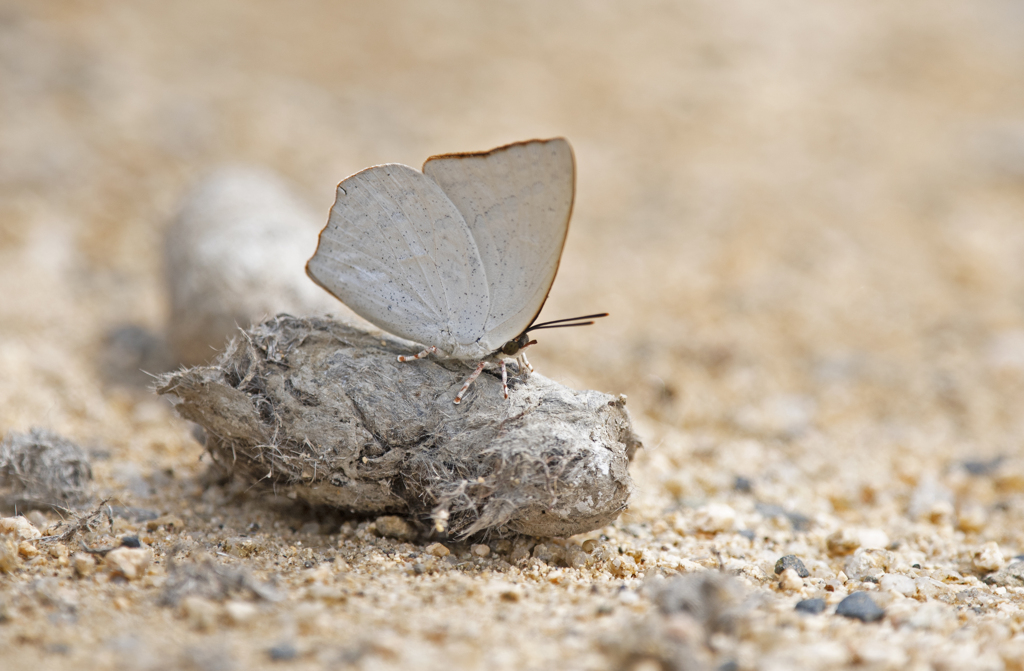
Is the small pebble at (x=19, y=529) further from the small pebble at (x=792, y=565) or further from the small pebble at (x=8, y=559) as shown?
the small pebble at (x=792, y=565)

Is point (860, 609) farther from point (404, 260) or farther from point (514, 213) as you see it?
point (404, 260)

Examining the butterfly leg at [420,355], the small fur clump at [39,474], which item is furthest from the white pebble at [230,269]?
the butterfly leg at [420,355]

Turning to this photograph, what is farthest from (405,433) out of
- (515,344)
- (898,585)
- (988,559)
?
(988,559)

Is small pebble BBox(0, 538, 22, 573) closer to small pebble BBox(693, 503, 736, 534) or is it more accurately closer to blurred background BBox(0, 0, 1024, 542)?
blurred background BBox(0, 0, 1024, 542)

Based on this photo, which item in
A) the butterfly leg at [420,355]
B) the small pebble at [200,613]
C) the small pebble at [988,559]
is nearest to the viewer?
the small pebble at [200,613]

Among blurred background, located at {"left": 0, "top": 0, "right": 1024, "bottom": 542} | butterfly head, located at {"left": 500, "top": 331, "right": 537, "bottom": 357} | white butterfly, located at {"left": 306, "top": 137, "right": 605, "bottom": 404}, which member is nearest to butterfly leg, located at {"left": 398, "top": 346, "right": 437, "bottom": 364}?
white butterfly, located at {"left": 306, "top": 137, "right": 605, "bottom": 404}

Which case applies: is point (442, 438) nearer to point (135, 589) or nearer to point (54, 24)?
point (135, 589)

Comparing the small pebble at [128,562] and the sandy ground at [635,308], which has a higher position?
the sandy ground at [635,308]

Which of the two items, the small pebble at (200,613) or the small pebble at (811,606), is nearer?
the small pebble at (200,613)

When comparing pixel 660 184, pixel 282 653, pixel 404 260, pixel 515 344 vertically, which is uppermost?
pixel 660 184
